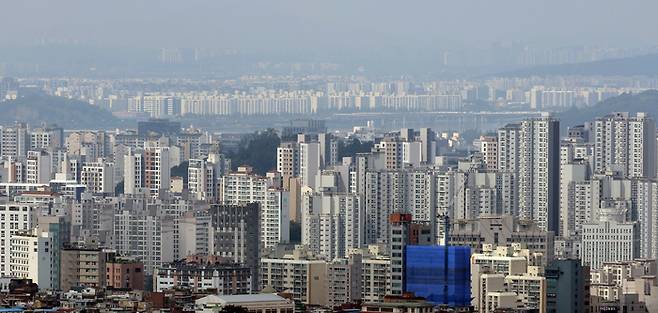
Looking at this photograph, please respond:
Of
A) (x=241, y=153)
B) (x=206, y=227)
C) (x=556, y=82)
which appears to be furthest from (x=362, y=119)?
(x=206, y=227)

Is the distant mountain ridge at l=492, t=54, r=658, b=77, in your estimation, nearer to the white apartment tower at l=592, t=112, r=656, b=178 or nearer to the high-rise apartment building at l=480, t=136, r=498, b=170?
the white apartment tower at l=592, t=112, r=656, b=178

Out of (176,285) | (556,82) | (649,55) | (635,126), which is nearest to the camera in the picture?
(176,285)

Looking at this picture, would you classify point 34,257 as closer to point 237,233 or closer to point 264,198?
point 237,233

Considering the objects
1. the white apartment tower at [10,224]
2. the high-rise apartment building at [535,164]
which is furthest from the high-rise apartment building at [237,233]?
the high-rise apartment building at [535,164]

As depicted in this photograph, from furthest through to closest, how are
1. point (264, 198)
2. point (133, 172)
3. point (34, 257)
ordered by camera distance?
point (133, 172)
point (264, 198)
point (34, 257)

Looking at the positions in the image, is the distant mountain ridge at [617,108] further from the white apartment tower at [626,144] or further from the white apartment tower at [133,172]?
the white apartment tower at [133,172]

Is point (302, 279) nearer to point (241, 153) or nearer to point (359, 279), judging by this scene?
point (359, 279)

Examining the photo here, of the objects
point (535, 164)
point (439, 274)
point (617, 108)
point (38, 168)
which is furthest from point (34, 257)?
point (617, 108)
